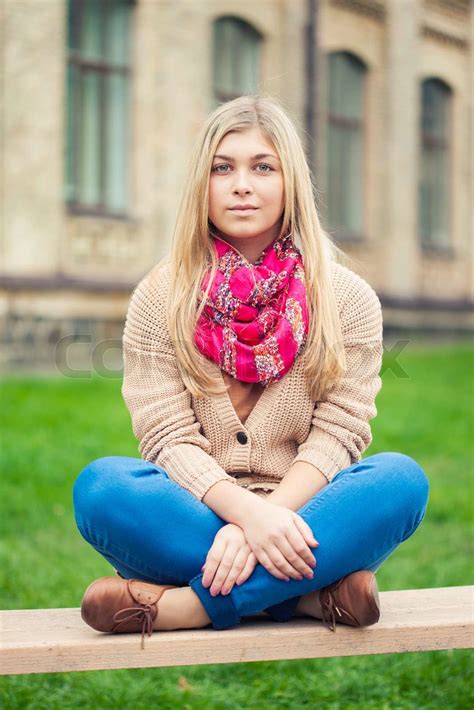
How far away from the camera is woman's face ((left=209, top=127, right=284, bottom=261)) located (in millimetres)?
2943

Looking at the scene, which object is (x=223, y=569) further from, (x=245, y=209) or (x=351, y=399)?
(x=245, y=209)

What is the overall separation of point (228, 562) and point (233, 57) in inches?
550

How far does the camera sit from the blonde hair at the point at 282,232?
2.89 metres

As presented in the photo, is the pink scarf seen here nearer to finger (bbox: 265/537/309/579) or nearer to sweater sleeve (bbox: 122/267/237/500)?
sweater sleeve (bbox: 122/267/237/500)

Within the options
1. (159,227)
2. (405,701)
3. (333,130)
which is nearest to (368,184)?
(333,130)

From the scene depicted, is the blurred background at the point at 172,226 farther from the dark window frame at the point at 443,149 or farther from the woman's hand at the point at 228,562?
the woman's hand at the point at 228,562

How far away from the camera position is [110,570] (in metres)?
4.85

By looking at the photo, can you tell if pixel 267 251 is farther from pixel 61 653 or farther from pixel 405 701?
pixel 405 701

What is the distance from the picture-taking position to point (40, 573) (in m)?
4.71

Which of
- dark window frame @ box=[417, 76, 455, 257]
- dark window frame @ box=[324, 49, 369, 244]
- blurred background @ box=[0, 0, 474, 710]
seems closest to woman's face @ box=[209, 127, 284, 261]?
blurred background @ box=[0, 0, 474, 710]

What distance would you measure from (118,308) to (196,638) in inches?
441

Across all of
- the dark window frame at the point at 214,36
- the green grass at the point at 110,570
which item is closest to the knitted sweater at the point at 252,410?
the green grass at the point at 110,570

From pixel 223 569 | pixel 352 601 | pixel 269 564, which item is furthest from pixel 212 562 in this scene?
pixel 352 601

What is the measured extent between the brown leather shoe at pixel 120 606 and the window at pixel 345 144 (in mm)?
15586
